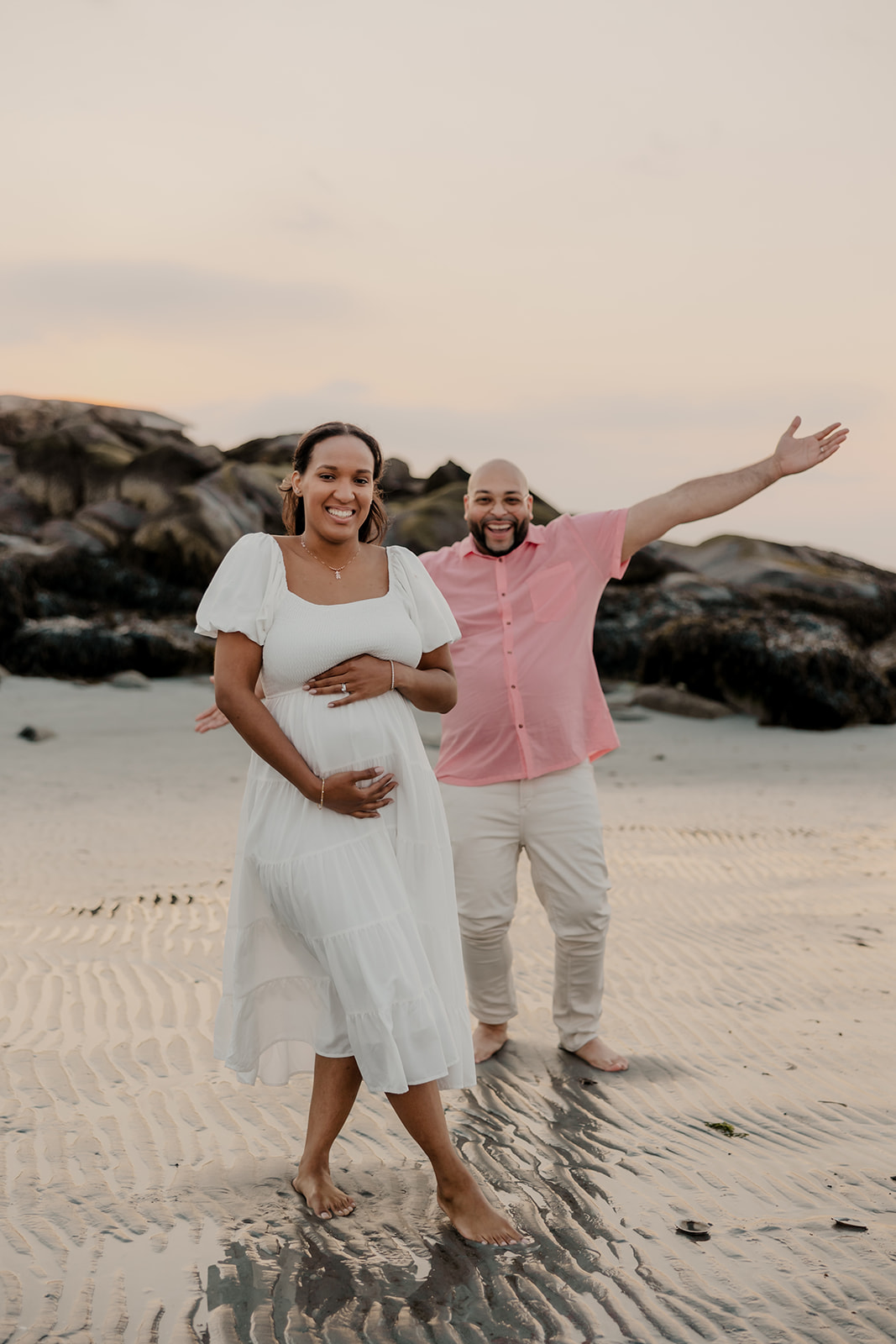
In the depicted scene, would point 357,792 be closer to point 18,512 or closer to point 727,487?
point 727,487

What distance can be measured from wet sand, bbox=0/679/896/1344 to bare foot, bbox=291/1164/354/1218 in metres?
0.04

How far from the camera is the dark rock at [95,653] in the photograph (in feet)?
62.9

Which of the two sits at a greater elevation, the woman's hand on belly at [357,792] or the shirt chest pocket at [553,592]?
the shirt chest pocket at [553,592]

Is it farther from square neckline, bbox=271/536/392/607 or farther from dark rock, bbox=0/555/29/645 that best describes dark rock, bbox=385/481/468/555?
square neckline, bbox=271/536/392/607

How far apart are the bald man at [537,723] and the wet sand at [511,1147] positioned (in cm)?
41

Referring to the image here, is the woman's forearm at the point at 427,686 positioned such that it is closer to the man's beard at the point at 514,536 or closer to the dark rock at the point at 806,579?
the man's beard at the point at 514,536

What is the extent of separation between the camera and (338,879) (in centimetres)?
320

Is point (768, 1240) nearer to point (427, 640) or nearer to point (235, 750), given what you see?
point (427, 640)

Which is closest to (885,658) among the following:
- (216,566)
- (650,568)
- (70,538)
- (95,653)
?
(650,568)

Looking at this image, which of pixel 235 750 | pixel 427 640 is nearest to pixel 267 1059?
pixel 427 640

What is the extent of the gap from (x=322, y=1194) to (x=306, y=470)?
2025 mm

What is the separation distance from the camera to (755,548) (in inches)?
1342

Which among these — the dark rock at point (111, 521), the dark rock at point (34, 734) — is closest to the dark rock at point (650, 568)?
the dark rock at point (111, 521)

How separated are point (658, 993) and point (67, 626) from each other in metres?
16.0
